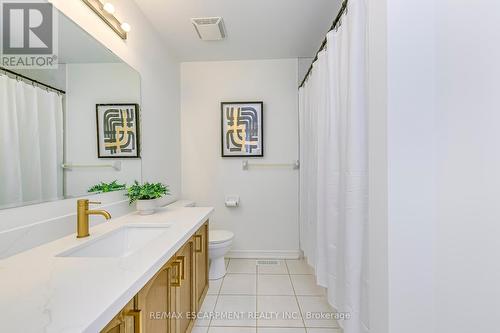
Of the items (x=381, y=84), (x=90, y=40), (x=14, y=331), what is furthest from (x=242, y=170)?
(x=14, y=331)

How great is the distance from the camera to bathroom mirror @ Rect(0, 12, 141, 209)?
979 mm

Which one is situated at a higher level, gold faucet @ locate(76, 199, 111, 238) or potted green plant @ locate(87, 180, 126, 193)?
potted green plant @ locate(87, 180, 126, 193)

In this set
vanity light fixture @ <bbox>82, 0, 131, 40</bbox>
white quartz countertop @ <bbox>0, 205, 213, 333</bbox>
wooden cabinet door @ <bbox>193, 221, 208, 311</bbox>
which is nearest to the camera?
white quartz countertop @ <bbox>0, 205, 213, 333</bbox>

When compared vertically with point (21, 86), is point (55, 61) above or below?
above

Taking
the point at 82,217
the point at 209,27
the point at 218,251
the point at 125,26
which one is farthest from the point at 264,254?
the point at 125,26

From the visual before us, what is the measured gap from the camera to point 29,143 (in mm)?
1044

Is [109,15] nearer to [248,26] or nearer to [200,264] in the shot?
[248,26]

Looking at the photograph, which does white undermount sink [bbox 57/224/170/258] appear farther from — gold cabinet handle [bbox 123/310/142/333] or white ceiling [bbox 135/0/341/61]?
white ceiling [bbox 135/0/341/61]

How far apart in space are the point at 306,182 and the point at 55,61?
2.13 meters

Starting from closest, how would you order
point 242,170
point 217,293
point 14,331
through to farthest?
point 14,331 → point 217,293 → point 242,170

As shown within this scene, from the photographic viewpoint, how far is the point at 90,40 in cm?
140

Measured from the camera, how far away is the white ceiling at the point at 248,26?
6.22 ft

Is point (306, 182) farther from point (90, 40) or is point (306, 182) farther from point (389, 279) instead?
point (90, 40)

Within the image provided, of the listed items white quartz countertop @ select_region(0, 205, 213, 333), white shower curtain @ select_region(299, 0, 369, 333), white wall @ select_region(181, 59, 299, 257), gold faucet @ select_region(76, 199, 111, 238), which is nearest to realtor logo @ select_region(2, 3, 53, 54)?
gold faucet @ select_region(76, 199, 111, 238)
